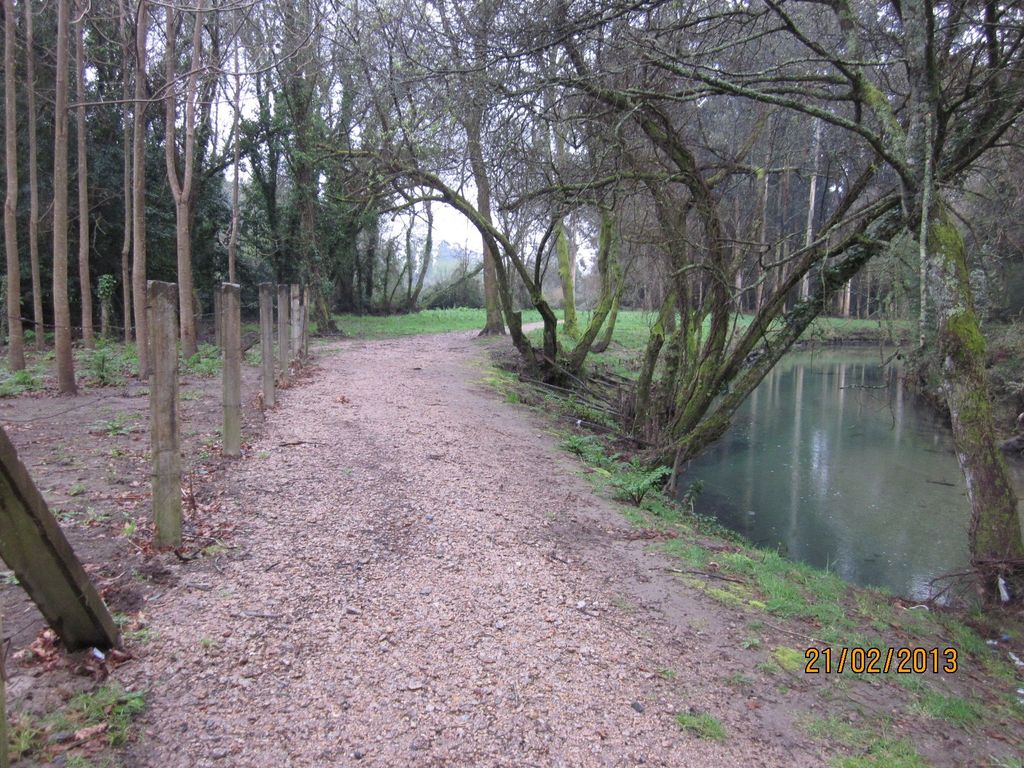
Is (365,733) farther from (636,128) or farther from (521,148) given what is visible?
(636,128)

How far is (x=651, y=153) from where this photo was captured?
1124 centimetres

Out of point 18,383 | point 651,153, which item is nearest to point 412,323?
point 18,383

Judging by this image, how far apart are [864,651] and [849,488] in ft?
27.0

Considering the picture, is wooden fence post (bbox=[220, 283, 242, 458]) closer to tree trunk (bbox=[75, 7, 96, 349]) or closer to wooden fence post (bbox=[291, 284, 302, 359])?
wooden fence post (bbox=[291, 284, 302, 359])

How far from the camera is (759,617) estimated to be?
446 cm

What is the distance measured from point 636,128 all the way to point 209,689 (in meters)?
9.20

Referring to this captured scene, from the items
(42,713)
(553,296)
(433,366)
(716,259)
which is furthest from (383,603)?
(553,296)

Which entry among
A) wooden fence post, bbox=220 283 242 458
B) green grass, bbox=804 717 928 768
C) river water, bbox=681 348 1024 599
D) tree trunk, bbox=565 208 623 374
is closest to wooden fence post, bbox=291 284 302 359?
tree trunk, bbox=565 208 623 374

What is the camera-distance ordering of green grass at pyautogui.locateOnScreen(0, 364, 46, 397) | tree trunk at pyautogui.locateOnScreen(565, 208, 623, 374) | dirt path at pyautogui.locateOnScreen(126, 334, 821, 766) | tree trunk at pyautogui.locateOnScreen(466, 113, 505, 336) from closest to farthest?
dirt path at pyautogui.locateOnScreen(126, 334, 821, 766)
tree trunk at pyautogui.locateOnScreen(466, 113, 505, 336)
green grass at pyautogui.locateOnScreen(0, 364, 46, 397)
tree trunk at pyautogui.locateOnScreen(565, 208, 623, 374)

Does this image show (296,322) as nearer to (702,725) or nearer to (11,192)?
(11,192)

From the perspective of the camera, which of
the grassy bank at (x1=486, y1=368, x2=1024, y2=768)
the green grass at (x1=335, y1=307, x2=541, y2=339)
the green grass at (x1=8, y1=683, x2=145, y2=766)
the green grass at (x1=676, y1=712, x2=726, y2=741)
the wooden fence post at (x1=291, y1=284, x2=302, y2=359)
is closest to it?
the green grass at (x1=8, y1=683, x2=145, y2=766)

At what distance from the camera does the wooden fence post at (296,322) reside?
13719mm

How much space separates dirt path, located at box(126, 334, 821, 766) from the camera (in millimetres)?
2967

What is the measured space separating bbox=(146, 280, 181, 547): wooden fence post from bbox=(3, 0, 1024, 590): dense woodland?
7.34 ft
